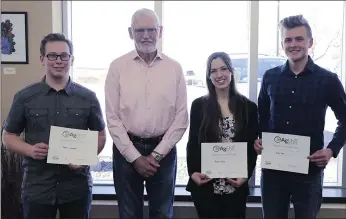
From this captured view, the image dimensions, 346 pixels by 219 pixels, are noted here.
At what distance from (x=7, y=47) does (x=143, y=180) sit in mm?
2054

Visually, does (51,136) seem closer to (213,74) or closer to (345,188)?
(213,74)

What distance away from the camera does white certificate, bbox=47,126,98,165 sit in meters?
1.90

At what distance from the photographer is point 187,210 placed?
330 cm

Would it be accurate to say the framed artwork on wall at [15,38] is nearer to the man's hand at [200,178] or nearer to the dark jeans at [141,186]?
the dark jeans at [141,186]

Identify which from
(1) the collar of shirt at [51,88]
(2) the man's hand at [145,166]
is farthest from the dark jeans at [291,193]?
(1) the collar of shirt at [51,88]

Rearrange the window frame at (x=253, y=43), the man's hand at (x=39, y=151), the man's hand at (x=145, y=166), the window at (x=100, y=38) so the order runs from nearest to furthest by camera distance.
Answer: the man's hand at (x=39, y=151), the man's hand at (x=145, y=166), the window frame at (x=253, y=43), the window at (x=100, y=38)

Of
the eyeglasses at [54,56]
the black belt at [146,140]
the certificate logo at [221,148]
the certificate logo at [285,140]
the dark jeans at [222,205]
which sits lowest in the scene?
Result: the dark jeans at [222,205]

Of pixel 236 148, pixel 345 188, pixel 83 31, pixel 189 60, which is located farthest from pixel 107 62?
pixel 345 188

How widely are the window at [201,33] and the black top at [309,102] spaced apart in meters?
1.46

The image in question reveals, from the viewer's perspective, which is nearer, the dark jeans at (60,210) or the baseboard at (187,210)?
the dark jeans at (60,210)

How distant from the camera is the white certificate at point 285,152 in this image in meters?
2.05

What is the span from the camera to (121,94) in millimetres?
2252

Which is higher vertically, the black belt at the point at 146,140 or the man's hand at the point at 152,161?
the black belt at the point at 146,140

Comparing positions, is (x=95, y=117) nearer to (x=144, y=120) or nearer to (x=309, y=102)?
(x=144, y=120)
